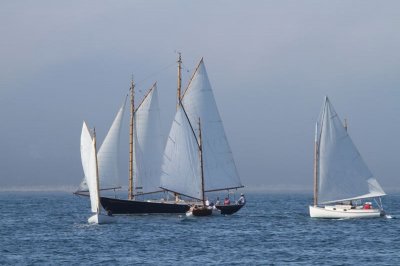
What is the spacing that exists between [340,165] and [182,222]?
59.6 feet

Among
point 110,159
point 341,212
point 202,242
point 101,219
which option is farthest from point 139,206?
point 202,242

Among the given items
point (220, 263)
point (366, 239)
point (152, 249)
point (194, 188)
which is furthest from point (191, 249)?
point (194, 188)

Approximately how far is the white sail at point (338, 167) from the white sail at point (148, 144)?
21.2 meters

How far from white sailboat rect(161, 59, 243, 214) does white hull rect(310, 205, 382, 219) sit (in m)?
12.2

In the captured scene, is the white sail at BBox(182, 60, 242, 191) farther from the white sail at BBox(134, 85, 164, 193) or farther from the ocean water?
the white sail at BBox(134, 85, 164, 193)

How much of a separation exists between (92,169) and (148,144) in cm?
1673

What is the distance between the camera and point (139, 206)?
4483 inches

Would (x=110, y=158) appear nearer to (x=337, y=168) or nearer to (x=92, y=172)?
(x=92, y=172)

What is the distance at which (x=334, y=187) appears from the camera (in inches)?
4094

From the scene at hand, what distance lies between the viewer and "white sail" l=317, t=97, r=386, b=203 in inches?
4094

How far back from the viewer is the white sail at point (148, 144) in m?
115

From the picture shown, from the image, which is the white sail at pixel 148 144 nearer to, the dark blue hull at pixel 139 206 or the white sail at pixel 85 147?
the dark blue hull at pixel 139 206

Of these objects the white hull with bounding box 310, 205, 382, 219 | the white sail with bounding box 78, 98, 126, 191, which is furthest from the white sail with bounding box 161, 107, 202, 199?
the white hull with bounding box 310, 205, 382, 219

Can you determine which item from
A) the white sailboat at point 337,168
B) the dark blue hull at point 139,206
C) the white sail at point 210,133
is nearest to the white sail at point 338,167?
the white sailboat at point 337,168
